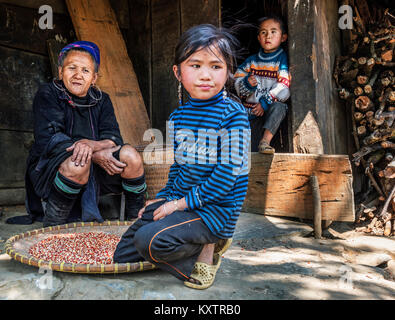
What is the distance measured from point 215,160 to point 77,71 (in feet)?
5.43

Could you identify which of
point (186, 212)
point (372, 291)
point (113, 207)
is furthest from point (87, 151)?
point (372, 291)

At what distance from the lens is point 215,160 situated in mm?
1634

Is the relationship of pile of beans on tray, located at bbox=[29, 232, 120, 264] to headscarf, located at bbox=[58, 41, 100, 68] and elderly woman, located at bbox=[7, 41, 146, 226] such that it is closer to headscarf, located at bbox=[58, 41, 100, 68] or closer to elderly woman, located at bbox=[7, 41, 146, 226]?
elderly woman, located at bbox=[7, 41, 146, 226]

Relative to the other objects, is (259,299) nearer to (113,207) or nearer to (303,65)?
(113,207)

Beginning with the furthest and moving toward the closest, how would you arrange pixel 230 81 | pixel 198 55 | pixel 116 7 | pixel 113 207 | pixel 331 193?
pixel 116 7 < pixel 113 207 < pixel 331 193 < pixel 230 81 < pixel 198 55

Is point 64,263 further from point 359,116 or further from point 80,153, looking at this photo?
point 359,116

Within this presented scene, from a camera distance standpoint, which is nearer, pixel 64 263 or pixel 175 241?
pixel 175 241

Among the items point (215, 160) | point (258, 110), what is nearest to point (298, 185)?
point (258, 110)

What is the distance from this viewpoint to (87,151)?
2551 mm

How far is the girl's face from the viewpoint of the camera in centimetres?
162

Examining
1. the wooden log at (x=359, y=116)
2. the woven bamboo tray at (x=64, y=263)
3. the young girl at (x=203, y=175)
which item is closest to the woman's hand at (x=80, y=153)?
the woven bamboo tray at (x=64, y=263)

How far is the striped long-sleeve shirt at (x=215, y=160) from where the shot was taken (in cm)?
157

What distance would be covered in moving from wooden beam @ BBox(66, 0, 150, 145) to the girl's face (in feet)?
7.70

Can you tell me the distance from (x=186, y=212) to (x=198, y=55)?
721mm
